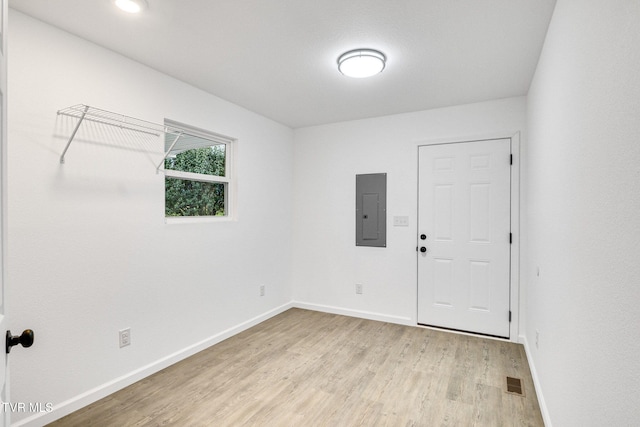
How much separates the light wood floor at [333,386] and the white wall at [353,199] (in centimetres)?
68

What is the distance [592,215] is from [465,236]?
2467 mm

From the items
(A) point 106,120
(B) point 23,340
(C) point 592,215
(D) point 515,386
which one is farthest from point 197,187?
(D) point 515,386

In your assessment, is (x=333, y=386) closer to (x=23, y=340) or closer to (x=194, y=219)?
(x=194, y=219)

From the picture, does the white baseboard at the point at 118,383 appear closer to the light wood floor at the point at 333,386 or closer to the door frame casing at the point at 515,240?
the light wood floor at the point at 333,386

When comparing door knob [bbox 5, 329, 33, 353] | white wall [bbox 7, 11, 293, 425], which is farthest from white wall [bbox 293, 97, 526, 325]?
door knob [bbox 5, 329, 33, 353]

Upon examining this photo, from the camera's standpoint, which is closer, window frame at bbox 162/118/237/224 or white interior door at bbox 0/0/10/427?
white interior door at bbox 0/0/10/427

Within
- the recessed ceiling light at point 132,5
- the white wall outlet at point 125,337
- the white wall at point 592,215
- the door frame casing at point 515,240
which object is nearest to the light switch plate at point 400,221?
the door frame casing at point 515,240

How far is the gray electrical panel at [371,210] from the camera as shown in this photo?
406 cm

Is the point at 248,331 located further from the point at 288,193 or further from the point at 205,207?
the point at 288,193

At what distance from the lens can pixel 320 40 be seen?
224 cm

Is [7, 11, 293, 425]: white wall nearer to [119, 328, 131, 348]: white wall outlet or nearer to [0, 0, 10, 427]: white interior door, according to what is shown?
[119, 328, 131, 348]: white wall outlet

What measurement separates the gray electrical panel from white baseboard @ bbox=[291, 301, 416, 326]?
0.86 meters

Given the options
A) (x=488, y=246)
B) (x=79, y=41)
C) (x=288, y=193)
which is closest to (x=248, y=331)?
(x=288, y=193)

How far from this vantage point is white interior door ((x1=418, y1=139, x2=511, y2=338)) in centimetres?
344
